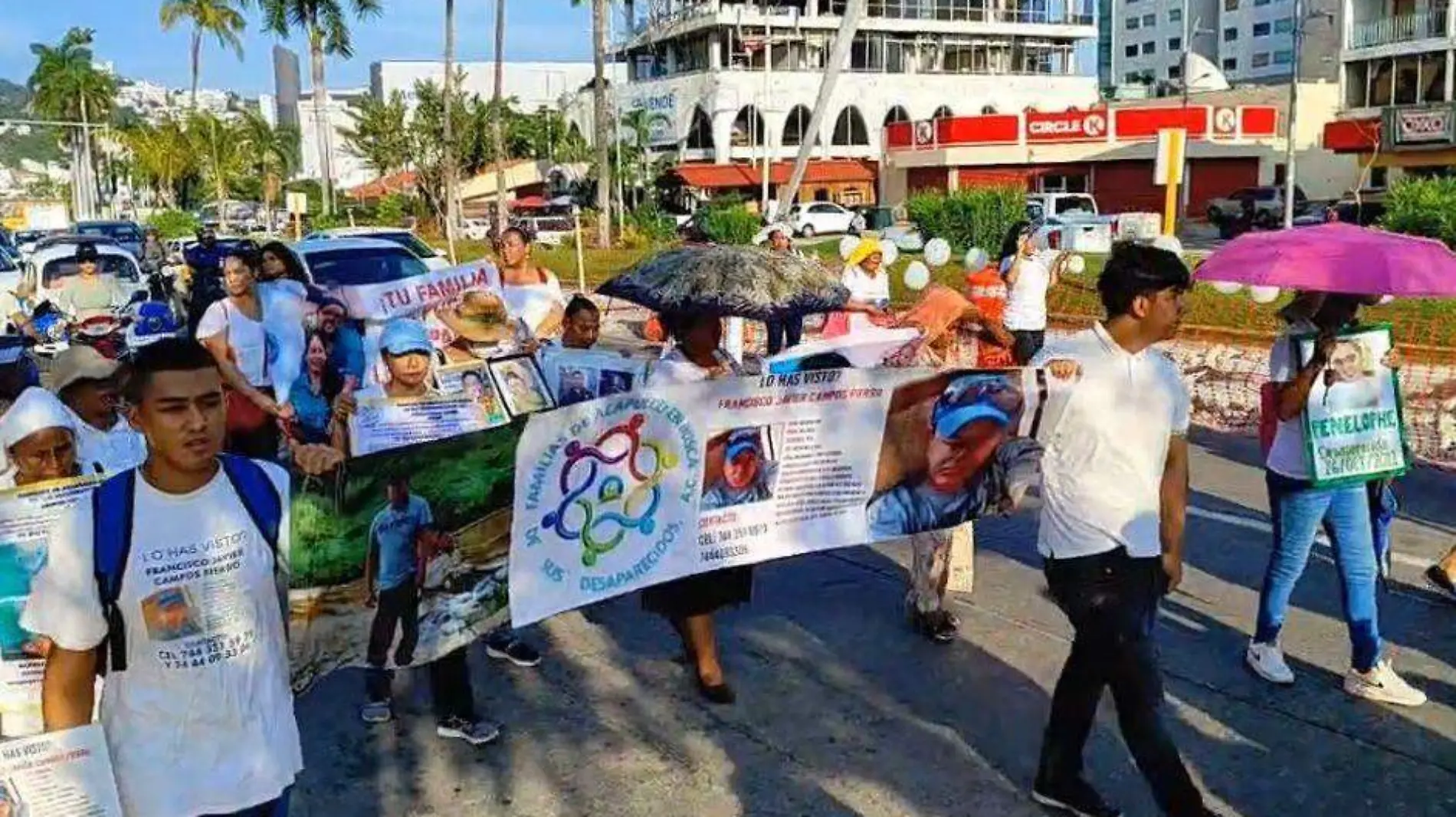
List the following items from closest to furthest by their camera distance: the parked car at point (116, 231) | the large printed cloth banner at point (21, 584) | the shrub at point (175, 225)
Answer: the large printed cloth banner at point (21, 584) < the parked car at point (116, 231) < the shrub at point (175, 225)

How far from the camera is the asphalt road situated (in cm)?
453

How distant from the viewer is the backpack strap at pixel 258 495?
288cm

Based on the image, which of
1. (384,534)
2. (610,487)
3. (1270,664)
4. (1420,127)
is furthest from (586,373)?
(1420,127)

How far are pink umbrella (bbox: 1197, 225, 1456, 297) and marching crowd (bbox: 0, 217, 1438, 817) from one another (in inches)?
8.6

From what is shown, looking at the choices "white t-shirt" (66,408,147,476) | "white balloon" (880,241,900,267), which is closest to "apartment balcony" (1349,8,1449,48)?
"white balloon" (880,241,900,267)

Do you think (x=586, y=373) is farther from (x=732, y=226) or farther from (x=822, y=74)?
(x=822, y=74)

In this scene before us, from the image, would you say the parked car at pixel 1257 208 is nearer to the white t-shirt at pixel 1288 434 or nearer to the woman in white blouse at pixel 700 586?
the white t-shirt at pixel 1288 434

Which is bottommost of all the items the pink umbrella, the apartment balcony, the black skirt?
the black skirt

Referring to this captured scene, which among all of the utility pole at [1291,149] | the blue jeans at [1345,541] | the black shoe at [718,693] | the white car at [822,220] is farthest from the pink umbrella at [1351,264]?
the white car at [822,220]

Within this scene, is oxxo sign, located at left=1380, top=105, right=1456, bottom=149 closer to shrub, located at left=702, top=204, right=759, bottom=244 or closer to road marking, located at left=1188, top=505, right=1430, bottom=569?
shrub, located at left=702, top=204, right=759, bottom=244

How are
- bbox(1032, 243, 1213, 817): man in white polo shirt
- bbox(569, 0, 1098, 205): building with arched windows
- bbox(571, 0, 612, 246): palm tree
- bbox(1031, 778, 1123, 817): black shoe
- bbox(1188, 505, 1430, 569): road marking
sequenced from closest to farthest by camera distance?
bbox(1032, 243, 1213, 817): man in white polo shirt → bbox(1031, 778, 1123, 817): black shoe → bbox(1188, 505, 1430, 569): road marking → bbox(571, 0, 612, 246): palm tree → bbox(569, 0, 1098, 205): building with arched windows

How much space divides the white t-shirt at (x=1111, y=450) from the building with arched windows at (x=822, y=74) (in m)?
53.9

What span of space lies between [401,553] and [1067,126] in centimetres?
5276

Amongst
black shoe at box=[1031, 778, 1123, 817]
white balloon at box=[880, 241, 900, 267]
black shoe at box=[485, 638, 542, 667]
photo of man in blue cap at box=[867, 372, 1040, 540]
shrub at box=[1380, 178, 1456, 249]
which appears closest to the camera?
black shoe at box=[1031, 778, 1123, 817]
